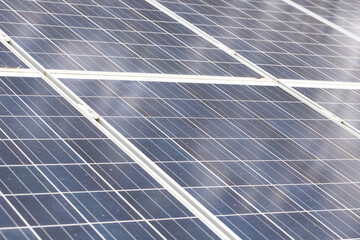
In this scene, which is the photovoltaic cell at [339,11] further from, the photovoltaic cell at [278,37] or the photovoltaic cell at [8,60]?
the photovoltaic cell at [8,60]

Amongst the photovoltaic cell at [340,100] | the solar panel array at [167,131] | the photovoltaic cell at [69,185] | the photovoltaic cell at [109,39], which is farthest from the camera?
the photovoltaic cell at [340,100]

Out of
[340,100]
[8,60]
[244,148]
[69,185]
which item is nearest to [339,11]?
[340,100]

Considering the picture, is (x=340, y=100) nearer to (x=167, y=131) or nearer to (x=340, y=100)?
(x=340, y=100)

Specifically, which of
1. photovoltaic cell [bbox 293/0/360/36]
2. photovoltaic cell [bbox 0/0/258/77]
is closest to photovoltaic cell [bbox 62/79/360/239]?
photovoltaic cell [bbox 0/0/258/77]

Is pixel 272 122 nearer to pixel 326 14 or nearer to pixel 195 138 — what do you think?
pixel 195 138

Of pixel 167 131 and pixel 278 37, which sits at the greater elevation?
pixel 167 131

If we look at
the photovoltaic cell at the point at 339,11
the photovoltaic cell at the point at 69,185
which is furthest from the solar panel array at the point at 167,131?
the photovoltaic cell at the point at 339,11

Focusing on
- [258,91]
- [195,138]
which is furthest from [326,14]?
[195,138]
